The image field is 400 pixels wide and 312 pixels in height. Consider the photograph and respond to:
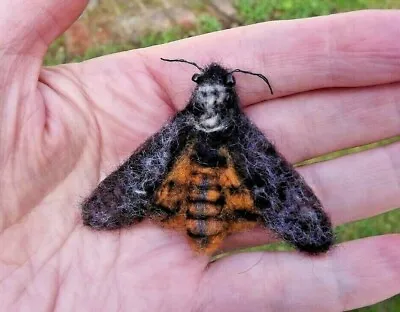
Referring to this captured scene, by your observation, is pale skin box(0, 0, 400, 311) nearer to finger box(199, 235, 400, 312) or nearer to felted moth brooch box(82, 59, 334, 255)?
finger box(199, 235, 400, 312)

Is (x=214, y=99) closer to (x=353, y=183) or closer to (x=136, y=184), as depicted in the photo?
(x=136, y=184)

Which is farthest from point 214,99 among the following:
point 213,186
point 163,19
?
point 163,19

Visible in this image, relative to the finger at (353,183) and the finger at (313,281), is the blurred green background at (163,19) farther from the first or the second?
the finger at (313,281)

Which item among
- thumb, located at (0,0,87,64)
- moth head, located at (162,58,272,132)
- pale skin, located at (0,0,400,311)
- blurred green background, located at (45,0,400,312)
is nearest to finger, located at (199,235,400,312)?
pale skin, located at (0,0,400,311)

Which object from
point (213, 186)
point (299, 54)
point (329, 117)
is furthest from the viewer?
point (329, 117)

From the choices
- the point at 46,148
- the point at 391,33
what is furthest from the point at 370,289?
the point at 46,148

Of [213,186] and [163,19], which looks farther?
[163,19]
